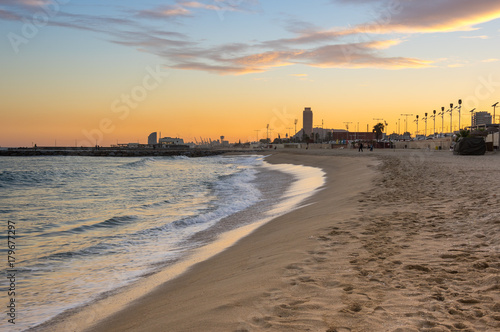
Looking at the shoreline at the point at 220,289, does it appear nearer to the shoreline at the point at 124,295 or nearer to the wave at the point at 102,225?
the shoreline at the point at 124,295

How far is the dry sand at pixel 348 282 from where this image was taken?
3623 millimetres

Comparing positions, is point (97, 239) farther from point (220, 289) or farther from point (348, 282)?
point (348, 282)

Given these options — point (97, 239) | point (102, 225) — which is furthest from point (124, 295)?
point (102, 225)

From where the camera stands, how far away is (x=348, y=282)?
4.54 meters

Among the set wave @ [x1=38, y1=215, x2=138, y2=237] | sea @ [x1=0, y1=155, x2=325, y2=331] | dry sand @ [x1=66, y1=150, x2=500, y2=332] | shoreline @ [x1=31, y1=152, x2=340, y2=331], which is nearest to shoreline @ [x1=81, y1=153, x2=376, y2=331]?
dry sand @ [x1=66, y1=150, x2=500, y2=332]

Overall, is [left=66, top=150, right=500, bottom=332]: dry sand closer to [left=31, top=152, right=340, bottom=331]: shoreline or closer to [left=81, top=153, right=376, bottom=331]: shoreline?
[left=81, top=153, right=376, bottom=331]: shoreline

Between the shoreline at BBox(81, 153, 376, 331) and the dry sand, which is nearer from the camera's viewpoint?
the dry sand

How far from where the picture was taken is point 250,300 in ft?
13.9

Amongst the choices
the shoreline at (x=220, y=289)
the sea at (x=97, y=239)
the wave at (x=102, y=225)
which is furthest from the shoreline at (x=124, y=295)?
the wave at (x=102, y=225)

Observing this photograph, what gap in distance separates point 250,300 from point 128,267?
172 inches

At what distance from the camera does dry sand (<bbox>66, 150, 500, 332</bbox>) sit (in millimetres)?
3623

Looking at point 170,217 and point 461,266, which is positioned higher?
point 461,266

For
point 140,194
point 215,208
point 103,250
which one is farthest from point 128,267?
point 140,194

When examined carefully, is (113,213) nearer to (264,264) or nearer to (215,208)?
(215,208)
